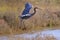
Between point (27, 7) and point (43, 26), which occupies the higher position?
point (27, 7)

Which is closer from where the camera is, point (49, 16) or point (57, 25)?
point (57, 25)

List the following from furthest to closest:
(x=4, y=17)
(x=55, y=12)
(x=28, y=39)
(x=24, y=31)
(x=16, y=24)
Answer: (x=55, y=12) → (x=4, y=17) → (x=16, y=24) → (x=24, y=31) → (x=28, y=39)

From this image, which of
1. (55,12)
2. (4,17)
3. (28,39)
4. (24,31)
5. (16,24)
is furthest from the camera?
(55,12)

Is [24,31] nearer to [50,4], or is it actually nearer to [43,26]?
[43,26]

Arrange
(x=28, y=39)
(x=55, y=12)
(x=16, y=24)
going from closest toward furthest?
(x=28, y=39) < (x=16, y=24) < (x=55, y=12)

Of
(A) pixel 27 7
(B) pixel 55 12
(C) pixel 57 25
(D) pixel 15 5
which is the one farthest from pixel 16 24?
(D) pixel 15 5

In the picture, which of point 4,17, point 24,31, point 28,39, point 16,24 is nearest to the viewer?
point 28,39

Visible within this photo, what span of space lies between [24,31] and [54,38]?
6.90 ft

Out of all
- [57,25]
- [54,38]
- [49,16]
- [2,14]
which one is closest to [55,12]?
[49,16]

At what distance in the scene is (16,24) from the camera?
1180 centimetres

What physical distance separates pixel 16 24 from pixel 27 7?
33.8 inches

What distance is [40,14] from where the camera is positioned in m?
13.3

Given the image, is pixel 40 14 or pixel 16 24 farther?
pixel 40 14

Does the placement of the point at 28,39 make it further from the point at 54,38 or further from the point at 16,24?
the point at 16,24
